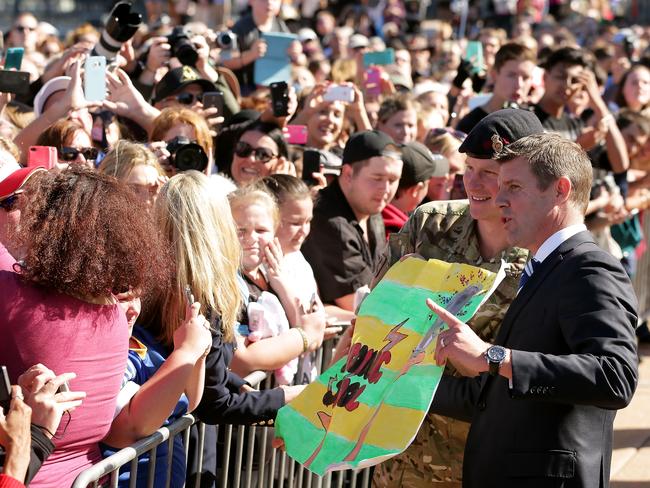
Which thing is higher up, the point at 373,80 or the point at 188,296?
the point at 188,296

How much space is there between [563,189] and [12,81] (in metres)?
2.85

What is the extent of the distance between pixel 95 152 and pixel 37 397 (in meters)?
2.42

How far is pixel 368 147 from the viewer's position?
5.43m

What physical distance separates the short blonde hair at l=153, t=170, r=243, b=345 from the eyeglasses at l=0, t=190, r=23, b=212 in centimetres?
47

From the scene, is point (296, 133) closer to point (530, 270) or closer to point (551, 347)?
point (530, 270)

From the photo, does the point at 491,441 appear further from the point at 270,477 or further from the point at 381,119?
the point at 381,119

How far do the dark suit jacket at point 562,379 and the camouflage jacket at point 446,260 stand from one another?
465 millimetres

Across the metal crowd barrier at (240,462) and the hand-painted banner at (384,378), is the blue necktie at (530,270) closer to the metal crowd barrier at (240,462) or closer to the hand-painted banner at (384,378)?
the hand-painted banner at (384,378)

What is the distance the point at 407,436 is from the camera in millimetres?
2910

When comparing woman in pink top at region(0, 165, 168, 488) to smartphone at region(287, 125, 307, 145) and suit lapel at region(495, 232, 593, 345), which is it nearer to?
suit lapel at region(495, 232, 593, 345)

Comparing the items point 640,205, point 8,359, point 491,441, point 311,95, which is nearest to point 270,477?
point 491,441

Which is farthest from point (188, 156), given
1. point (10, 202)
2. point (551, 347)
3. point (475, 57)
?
point (475, 57)

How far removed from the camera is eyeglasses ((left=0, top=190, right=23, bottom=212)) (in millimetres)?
3375

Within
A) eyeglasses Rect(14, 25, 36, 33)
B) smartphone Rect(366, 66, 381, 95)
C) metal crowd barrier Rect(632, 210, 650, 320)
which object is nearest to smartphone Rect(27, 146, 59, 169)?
smartphone Rect(366, 66, 381, 95)
